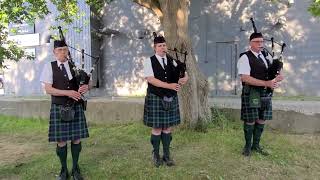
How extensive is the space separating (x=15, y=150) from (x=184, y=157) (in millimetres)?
3406

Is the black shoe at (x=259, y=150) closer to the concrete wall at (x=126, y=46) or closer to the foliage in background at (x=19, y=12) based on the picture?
the foliage in background at (x=19, y=12)

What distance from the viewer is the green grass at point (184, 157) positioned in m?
5.50

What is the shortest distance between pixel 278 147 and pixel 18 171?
12.6 ft

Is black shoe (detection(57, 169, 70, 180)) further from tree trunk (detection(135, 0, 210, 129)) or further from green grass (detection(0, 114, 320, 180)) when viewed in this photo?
tree trunk (detection(135, 0, 210, 129))

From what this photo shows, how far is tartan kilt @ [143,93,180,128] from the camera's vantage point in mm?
5543

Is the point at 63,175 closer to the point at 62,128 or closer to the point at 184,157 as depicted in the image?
the point at 62,128

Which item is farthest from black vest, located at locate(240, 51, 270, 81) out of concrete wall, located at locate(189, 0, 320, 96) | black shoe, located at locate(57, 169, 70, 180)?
concrete wall, located at locate(189, 0, 320, 96)

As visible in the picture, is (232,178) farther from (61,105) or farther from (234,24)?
(234,24)

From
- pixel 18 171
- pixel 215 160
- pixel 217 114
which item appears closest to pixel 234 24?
pixel 217 114

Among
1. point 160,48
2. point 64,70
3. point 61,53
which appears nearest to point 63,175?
point 64,70

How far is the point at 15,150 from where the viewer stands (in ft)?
26.0

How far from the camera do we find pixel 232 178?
17.4ft

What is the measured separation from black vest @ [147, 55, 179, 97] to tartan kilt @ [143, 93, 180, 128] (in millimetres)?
81

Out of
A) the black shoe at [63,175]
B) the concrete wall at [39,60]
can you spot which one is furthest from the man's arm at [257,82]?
the concrete wall at [39,60]
